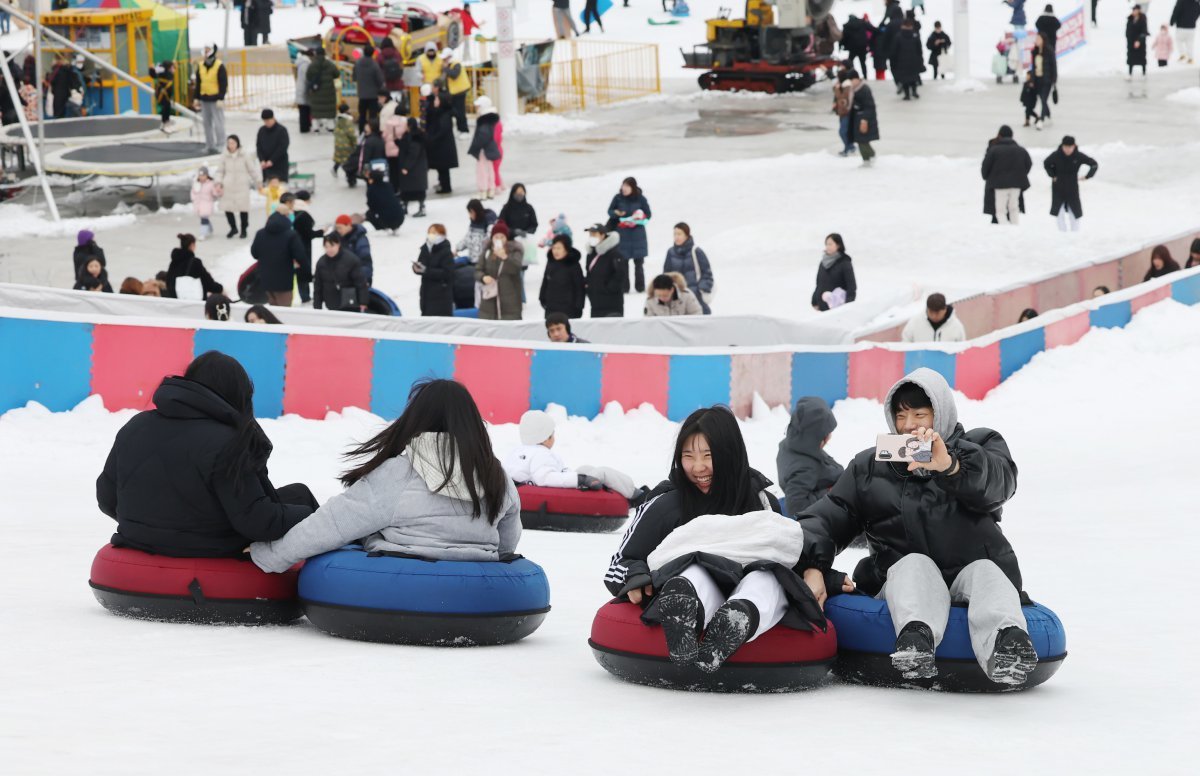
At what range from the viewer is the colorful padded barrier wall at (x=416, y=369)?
474 inches

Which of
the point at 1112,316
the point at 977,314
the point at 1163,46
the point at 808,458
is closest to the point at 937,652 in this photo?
the point at 808,458

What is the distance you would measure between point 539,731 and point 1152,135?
2615cm

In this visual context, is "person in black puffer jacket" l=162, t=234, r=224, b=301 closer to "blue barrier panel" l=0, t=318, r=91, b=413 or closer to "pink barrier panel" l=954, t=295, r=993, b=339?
"blue barrier panel" l=0, t=318, r=91, b=413

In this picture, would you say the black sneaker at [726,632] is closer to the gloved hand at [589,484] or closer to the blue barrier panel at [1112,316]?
the gloved hand at [589,484]

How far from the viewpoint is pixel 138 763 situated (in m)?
4.24

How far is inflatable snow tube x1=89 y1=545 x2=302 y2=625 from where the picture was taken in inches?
249

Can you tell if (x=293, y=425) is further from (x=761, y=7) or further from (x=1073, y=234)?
(x=761, y=7)

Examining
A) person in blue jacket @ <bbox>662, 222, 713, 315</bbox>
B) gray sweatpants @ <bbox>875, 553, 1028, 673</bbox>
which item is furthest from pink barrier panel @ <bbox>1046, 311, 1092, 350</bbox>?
gray sweatpants @ <bbox>875, 553, 1028, 673</bbox>

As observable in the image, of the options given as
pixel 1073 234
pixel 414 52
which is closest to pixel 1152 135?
pixel 1073 234

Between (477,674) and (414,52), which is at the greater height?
(414,52)

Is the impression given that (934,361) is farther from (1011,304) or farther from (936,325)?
(1011,304)

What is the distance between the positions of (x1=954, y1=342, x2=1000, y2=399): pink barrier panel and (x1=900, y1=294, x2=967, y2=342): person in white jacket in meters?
0.25

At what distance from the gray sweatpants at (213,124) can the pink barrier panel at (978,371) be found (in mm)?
15117

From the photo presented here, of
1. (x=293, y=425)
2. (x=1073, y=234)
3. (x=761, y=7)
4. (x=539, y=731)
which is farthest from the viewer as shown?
(x=761, y=7)
